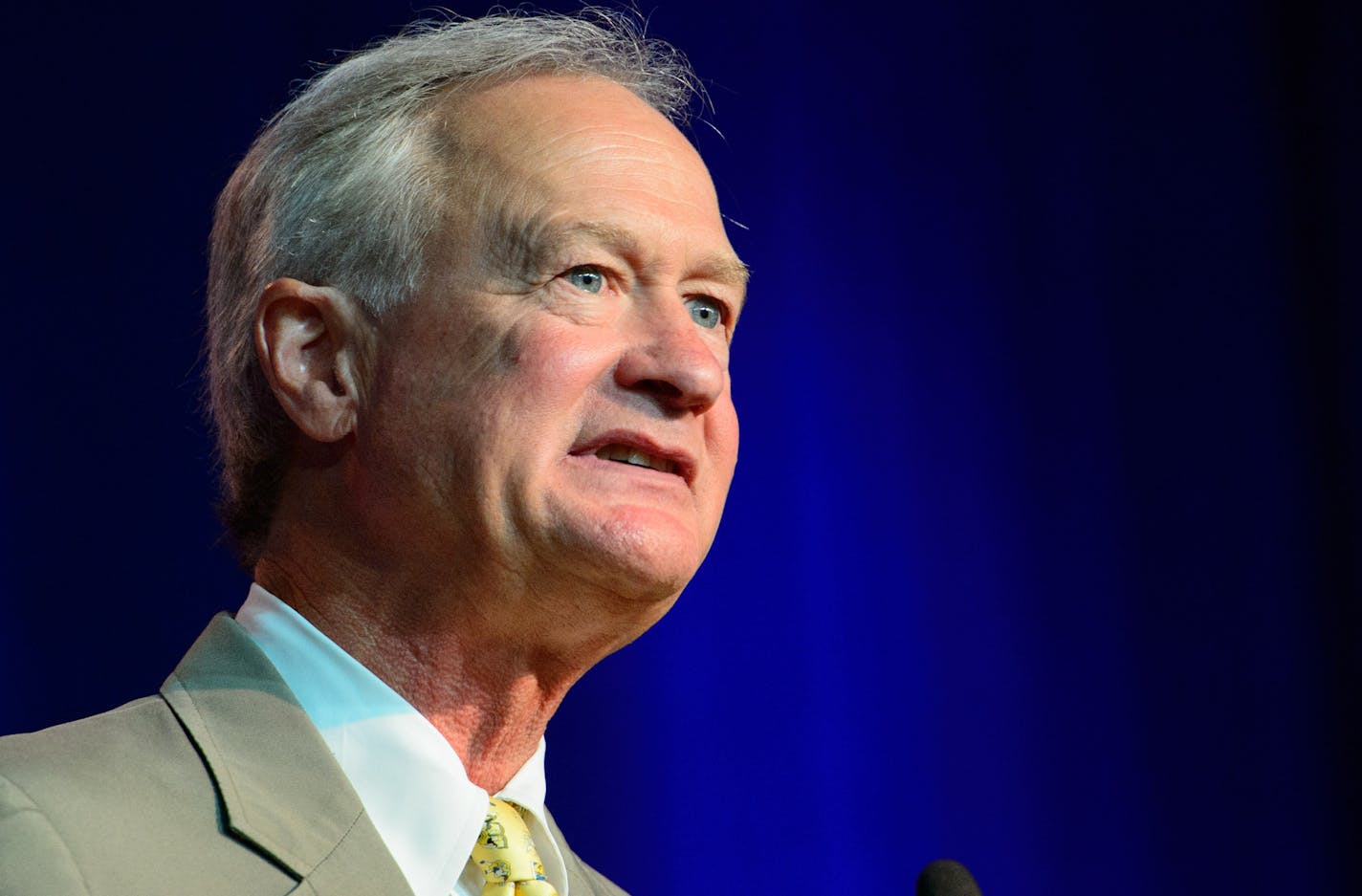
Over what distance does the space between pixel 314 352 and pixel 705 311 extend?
428 millimetres

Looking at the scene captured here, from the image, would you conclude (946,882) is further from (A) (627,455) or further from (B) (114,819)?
(B) (114,819)

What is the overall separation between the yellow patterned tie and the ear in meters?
0.43

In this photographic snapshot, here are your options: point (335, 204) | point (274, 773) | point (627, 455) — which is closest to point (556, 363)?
point (627, 455)

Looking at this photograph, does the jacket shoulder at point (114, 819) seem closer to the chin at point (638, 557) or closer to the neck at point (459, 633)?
the neck at point (459, 633)

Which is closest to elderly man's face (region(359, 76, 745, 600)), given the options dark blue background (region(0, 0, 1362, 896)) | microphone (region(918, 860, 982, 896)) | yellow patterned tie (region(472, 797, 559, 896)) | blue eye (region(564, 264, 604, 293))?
blue eye (region(564, 264, 604, 293))

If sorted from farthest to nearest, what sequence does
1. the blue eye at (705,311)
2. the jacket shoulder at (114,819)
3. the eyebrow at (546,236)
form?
the blue eye at (705,311) < the eyebrow at (546,236) < the jacket shoulder at (114,819)

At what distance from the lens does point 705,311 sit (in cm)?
180

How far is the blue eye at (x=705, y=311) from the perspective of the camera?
5.82 ft

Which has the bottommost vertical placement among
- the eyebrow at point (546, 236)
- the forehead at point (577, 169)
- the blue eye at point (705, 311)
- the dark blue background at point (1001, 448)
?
the dark blue background at point (1001, 448)

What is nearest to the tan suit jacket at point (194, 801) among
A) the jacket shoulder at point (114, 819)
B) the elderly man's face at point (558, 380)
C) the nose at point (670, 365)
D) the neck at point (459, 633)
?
the jacket shoulder at point (114, 819)

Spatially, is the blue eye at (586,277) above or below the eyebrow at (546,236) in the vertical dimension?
below

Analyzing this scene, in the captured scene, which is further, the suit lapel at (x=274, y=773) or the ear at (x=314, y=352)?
the ear at (x=314, y=352)

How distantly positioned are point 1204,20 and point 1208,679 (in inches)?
45.2

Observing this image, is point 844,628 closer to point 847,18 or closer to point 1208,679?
point 1208,679
